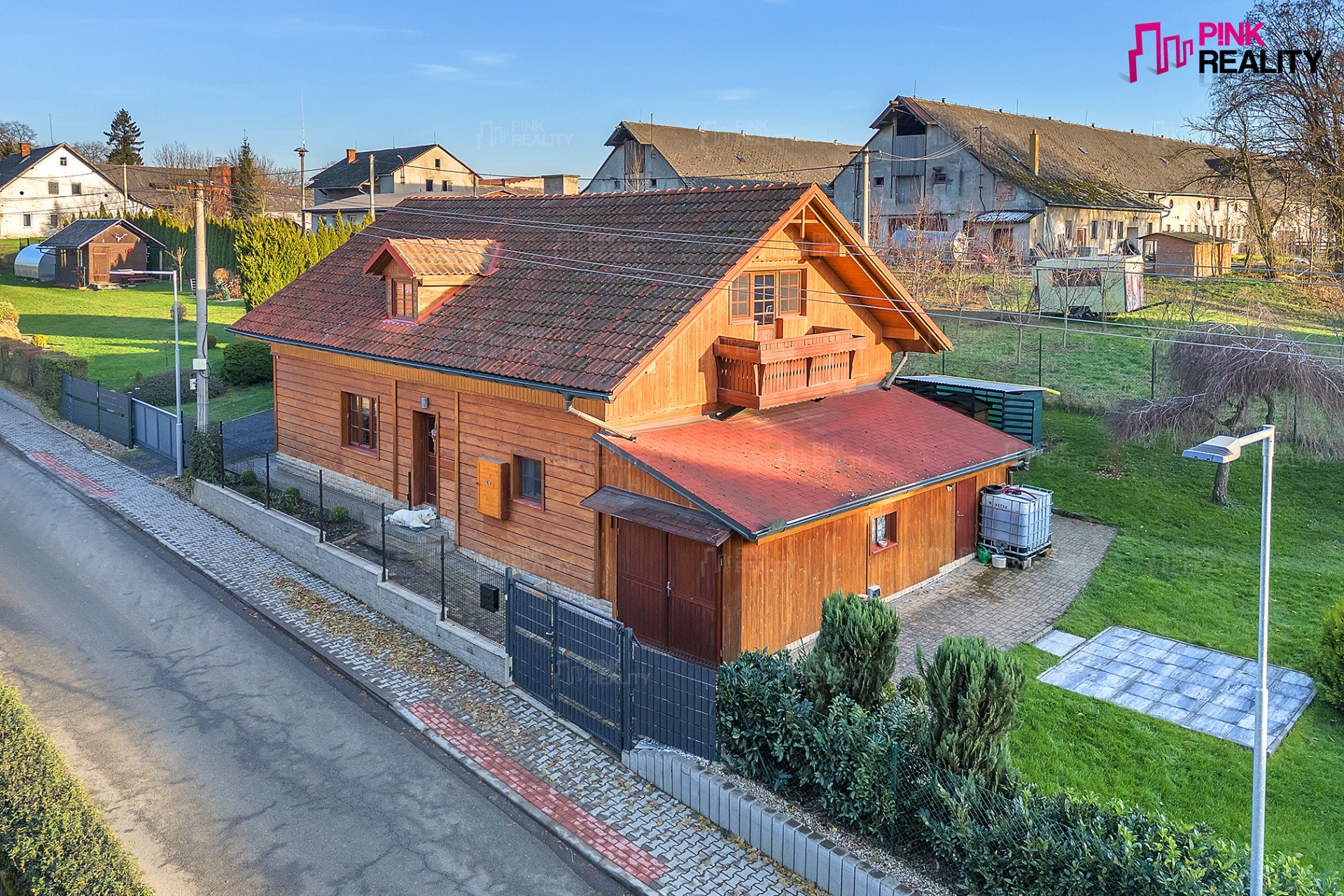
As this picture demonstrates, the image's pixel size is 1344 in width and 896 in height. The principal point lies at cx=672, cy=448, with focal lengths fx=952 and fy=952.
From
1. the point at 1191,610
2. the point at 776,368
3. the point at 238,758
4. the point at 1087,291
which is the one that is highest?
the point at 1087,291

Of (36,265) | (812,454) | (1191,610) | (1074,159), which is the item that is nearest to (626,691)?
A: (812,454)

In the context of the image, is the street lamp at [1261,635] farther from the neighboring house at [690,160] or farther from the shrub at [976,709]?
the neighboring house at [690,160]

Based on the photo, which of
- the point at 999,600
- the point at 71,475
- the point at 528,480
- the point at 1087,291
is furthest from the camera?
the point at 1087,291

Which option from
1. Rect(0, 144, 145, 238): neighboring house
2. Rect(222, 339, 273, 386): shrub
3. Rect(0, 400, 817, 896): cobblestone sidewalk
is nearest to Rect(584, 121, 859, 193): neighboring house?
Rect(222, 339, 273, 386): shrub

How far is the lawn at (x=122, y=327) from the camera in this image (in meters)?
36.1

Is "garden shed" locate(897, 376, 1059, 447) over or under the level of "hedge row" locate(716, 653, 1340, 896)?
over

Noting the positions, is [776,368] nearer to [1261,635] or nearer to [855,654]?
[855,654]

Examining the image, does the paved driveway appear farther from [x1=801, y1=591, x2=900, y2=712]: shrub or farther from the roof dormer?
the roof dormer

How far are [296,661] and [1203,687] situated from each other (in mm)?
14024

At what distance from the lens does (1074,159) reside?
177 ft

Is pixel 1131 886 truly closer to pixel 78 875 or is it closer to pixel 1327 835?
pixel 1327 835

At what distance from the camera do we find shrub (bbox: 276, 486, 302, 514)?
20.8 meters

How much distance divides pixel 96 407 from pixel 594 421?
Answer: 22.9 meters

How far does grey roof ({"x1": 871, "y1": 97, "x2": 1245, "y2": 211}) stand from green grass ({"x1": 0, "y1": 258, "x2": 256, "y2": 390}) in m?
37.4
